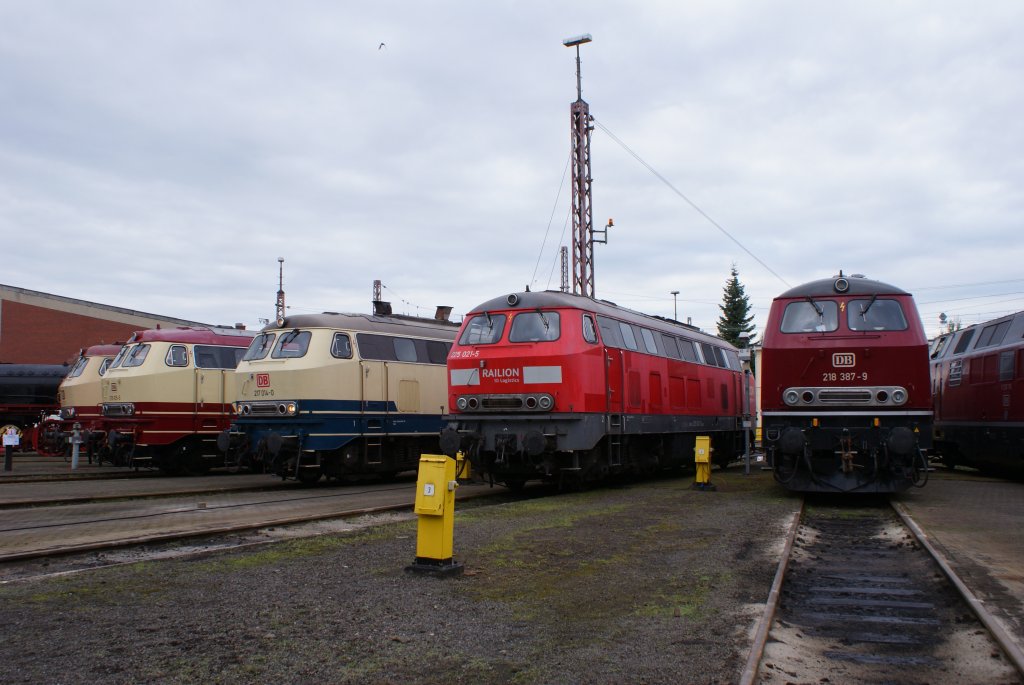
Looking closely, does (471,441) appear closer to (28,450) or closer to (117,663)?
(117,663)

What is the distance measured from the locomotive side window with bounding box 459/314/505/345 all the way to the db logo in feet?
16.4

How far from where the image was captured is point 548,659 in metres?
5.00

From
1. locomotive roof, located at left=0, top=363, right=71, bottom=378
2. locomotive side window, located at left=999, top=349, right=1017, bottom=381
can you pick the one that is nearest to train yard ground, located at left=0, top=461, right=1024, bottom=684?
locomotive side window, located at left=999, top=349, right=1017, bottom=381

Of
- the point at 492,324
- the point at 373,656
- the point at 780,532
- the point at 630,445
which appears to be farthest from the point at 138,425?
the point at 373,656

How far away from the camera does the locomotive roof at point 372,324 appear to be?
16.1 m

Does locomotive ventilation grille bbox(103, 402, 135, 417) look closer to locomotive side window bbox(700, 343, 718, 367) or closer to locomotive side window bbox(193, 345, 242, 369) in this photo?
locomotive side window bbox(193, 345, 242, 369)

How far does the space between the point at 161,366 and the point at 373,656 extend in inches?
596

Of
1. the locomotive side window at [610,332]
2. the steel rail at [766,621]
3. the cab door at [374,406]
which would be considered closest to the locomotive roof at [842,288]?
the locomotive side window at [610,332]

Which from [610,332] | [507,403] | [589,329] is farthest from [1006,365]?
[507,403]

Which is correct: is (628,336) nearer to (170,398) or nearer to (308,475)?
(308,475)

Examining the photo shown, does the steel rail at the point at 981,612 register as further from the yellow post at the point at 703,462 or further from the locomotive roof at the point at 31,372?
the locomotive roof at the point at 31,372

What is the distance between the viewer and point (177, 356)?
61.9 ft

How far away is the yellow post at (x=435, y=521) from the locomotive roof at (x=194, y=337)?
12875mm

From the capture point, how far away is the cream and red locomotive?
18328 millimetres
